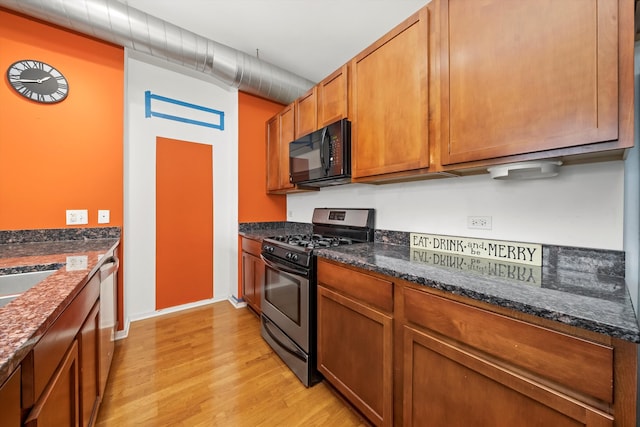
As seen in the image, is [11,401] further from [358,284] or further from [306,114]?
[306,114]

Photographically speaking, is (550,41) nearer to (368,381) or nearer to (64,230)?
(368,381)

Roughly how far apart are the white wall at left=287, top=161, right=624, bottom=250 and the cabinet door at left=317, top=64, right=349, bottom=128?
27.1 inches

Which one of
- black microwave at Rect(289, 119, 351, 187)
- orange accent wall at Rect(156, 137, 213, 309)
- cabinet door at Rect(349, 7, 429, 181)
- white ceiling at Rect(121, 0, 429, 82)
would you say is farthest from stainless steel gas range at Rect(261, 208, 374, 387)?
white ceiling at Rect(121, 0, 429, 82)

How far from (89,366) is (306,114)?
2212 mm

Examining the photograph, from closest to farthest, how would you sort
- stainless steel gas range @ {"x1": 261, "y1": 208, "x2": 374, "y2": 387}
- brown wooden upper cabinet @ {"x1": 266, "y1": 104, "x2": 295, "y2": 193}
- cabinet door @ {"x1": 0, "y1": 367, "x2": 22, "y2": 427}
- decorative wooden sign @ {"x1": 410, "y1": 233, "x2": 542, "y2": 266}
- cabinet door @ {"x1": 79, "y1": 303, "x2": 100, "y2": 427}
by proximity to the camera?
cabinet door @ {"x1": 0, "y1": 367, "x2": 22, "y2": 427} → cabinet door @ {"x1": 79, "y1": 303, "x2": 100, "y2": 427} → decorative wooden sign @ {"x1": 410, "y1": 233, "x2": 542, "y2": 266} → stainless steel gas range @ {"x1": 261, "y1": 208, "x2": 374, "y2": 387} → brown wooden upper cabinet @ {"x1": 266, "y1": 104, "x2": 295, "y2": 193}

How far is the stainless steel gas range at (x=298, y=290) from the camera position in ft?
5.33

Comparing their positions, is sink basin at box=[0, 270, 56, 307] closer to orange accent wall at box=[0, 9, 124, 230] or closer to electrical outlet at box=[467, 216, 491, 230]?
orange accent wall at box=[0, 9, 124, 230]

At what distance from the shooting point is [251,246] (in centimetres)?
263

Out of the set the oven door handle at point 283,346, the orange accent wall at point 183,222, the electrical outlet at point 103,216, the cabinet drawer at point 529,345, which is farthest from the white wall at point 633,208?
the orange accent wall at point 183,222

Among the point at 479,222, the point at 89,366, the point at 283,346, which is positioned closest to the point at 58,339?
the point at 89,366

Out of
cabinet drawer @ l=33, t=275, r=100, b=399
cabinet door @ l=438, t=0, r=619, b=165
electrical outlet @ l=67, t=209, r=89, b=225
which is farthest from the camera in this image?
electrical outlet @ l=67, t=209, r=89, b=225

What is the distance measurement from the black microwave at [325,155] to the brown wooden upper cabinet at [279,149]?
0.97 feet

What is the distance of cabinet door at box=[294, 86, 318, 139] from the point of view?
216 cm

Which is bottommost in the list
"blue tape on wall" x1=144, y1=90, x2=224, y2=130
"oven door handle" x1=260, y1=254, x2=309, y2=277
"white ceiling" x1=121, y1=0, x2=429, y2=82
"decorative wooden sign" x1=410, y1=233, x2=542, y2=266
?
"oven door handle" x1=260, y1=254, x2=309, y2=277
